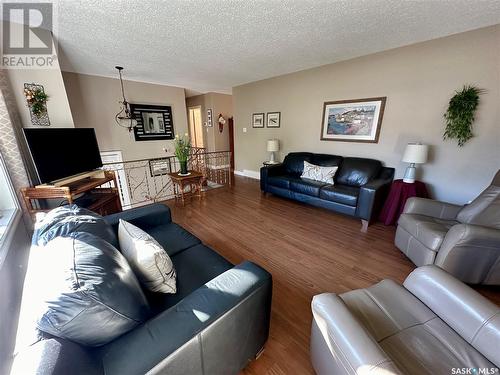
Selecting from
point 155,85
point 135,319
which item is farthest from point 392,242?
point 155,85

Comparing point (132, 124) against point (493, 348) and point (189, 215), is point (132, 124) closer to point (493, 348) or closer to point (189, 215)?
point (189, 215)

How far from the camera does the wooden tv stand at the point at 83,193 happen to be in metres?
1.95

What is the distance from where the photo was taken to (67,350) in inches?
23.7

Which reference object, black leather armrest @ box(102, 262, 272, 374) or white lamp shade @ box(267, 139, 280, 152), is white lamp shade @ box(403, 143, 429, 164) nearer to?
white lamp shade @ box(267, 139, 280, 152)

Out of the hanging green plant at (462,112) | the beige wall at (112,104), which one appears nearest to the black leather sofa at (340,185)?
the hanging green plant at (462,112)

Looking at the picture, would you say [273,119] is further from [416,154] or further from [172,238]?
[172,238]

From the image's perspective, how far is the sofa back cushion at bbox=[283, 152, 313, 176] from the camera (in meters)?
3.84

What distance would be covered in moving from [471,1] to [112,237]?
3549 millimetres

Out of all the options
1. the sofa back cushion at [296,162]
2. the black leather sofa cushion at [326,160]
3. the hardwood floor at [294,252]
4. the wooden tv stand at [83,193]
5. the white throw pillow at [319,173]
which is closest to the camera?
the hardwood floor at [294,252]

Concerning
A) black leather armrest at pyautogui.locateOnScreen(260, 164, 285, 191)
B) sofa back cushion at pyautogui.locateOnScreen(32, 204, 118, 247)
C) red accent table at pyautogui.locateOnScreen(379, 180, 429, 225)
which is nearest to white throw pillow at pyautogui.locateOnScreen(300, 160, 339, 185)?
black leather armrest at pyautogui.locateOnScreen(260, 164, 285, 191)

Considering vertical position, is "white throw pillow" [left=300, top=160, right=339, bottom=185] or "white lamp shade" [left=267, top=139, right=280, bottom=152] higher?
"white lamp shade" [left=267, top=139, right=280, bottom=152]

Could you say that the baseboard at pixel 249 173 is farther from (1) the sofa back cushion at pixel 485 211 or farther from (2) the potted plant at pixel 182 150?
(1) the sofa back cushion at pixel 485 211

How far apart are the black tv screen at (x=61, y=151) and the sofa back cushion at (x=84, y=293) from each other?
1722 millimetres

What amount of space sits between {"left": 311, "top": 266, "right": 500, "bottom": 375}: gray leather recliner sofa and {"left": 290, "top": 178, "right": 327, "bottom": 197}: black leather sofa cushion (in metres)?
2.09
